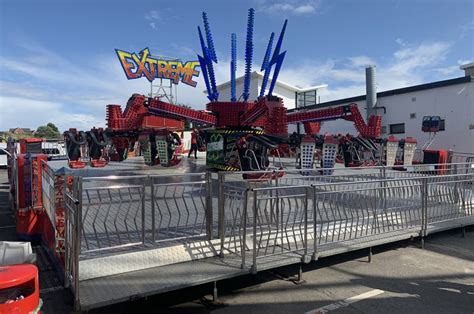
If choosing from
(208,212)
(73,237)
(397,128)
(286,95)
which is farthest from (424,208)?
(286,95)

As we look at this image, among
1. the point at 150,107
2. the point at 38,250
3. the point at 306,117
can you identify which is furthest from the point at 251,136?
the point at 38,250

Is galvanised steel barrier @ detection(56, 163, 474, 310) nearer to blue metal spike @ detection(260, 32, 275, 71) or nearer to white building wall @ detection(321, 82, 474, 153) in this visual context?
blue metal spike @ detection(260, 32, 275, 71)

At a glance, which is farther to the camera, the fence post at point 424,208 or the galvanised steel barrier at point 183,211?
the fence post at point 424,208

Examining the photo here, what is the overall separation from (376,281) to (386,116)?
67.5 ft

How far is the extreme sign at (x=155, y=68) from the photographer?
2945 centimetres

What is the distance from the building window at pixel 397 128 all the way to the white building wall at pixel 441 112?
184 mm

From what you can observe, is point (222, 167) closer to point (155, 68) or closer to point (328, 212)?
point (328, 212)

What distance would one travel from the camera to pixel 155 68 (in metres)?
30.9

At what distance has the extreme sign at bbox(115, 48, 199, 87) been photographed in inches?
1160

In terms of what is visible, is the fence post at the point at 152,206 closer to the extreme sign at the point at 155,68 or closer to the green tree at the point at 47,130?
the extreme sign at the point at 155,68

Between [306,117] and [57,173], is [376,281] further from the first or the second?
[306,117]

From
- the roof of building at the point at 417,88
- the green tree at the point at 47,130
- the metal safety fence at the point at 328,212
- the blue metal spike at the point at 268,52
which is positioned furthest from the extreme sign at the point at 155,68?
the green tree at the point at 47,130

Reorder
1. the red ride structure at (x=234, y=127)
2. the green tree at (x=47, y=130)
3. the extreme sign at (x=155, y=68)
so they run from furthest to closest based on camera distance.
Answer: the green tree at (x=47, y=130) → the extreme sign at (x=155, y=68) → the red ride structure at (x=234, y=127)

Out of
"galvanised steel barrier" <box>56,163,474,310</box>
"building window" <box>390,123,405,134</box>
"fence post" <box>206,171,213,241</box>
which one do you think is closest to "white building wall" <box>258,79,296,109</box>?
"building window" <box>390,123,405,134</box>
